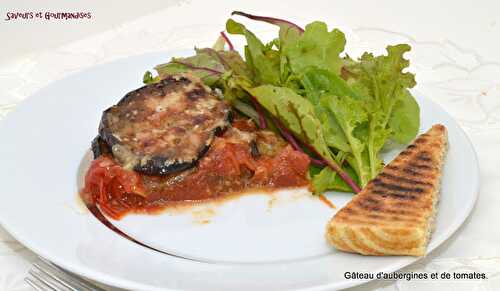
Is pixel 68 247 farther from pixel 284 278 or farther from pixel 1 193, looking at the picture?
pixel 284 278

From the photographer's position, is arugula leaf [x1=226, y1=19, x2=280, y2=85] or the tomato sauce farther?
arugula leaf [x1=226, y1=19, x2=280, y2=85]

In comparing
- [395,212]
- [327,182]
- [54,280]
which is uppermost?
[395,212]

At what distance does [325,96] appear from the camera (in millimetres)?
4020

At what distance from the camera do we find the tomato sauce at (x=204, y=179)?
12.2 feet

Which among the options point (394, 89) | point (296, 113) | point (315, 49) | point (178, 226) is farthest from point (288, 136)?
point (178, 226)

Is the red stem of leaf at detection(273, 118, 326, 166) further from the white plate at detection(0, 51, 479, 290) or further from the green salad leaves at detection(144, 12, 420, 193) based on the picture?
the white plate at detection(0, 51, 479, 290)

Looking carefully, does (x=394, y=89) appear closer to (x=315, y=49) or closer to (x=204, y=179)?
(x=315, y=49)

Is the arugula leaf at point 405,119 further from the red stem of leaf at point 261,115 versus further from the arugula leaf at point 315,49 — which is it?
the red stem of leaf at point 261,115

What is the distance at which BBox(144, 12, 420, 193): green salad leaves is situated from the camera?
12.9 feet

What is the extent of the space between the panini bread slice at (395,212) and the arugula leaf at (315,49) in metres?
0.83

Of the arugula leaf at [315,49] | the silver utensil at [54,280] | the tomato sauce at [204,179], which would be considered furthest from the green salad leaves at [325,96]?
the silver utensil at [54,280]

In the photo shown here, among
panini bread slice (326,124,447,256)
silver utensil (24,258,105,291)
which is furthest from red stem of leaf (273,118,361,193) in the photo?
silver utensil (24,258,105,291)

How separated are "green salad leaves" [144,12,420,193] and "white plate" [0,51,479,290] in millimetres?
234

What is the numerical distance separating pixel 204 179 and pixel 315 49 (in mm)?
1078
